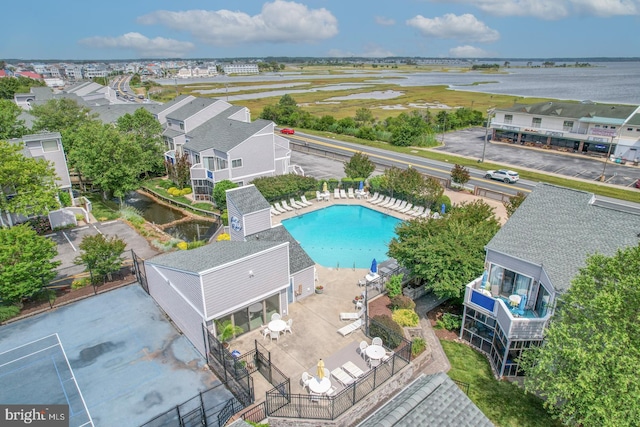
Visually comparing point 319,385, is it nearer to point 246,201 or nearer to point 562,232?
point 246,201

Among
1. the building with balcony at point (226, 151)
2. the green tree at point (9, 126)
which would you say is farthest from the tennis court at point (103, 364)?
the green tree at point (9, 126)

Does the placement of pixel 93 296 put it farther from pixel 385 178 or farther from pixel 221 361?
pixel 385 178

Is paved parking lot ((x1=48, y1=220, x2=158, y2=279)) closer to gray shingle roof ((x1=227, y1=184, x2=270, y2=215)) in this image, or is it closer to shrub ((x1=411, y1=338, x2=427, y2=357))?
gray shingle roof ((x1=227, y1=184, x2=270, y2=215))

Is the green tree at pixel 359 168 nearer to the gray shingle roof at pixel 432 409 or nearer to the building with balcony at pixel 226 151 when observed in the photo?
the building with balcony at pixel 226 151

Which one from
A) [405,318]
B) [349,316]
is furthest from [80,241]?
[405,318]

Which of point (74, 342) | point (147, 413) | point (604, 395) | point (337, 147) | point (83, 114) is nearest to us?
point (604, 395)

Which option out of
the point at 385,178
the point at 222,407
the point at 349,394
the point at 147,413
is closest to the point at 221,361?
the point at 222,407

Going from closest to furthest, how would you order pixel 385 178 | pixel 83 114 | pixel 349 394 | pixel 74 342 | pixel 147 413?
pixel 147 413, pixel 349 394, pixel 74 342, pixel 385 178, pixel 83 114

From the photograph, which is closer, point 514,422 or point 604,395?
point 604,395
